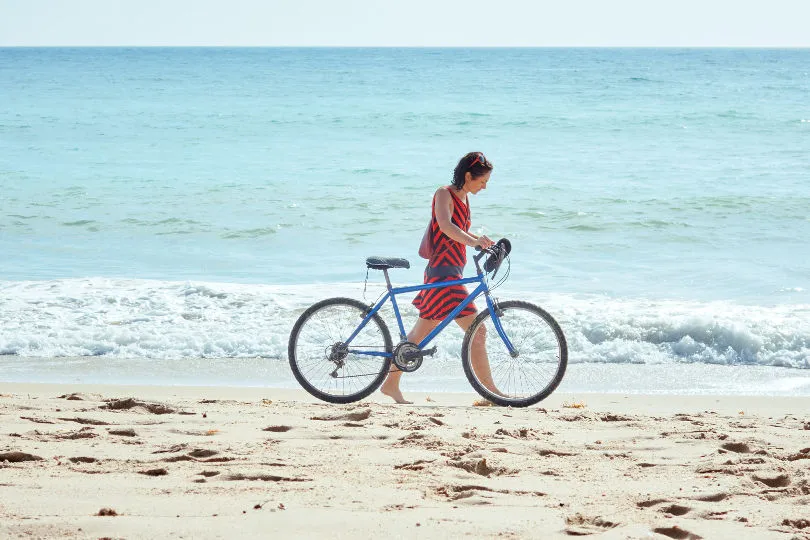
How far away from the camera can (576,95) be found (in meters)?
41.4

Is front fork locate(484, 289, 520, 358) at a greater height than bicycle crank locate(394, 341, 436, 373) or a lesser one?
greater

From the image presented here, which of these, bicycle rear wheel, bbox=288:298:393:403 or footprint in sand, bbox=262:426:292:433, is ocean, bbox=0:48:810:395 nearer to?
bicycle rear wheel, bbox=288:298:393:403

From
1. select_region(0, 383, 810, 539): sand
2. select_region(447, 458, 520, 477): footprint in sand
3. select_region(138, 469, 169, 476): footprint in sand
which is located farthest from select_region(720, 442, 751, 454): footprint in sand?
select_region(138, 469, 169, 476): footprint in sand

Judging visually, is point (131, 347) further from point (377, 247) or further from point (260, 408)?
point (377, 247)

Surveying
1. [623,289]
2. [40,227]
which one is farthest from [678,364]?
[40,227]

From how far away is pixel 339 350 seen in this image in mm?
5828

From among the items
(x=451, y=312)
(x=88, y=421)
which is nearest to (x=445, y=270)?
(x=451, y=312)

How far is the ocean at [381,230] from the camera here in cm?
793

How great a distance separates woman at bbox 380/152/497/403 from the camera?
18.5ft

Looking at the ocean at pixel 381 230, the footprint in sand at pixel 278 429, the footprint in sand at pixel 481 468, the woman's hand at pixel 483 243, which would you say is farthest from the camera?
the ocean at pixel 381 230

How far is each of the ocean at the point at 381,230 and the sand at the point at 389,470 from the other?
1779 mm

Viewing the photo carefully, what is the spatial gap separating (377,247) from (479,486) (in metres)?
9.87

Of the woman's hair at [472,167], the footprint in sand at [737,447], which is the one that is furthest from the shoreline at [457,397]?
the woman's hair at [472,167]

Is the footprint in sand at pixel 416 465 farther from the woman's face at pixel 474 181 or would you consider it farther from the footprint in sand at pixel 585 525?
the woman's face at pixel 474 181
